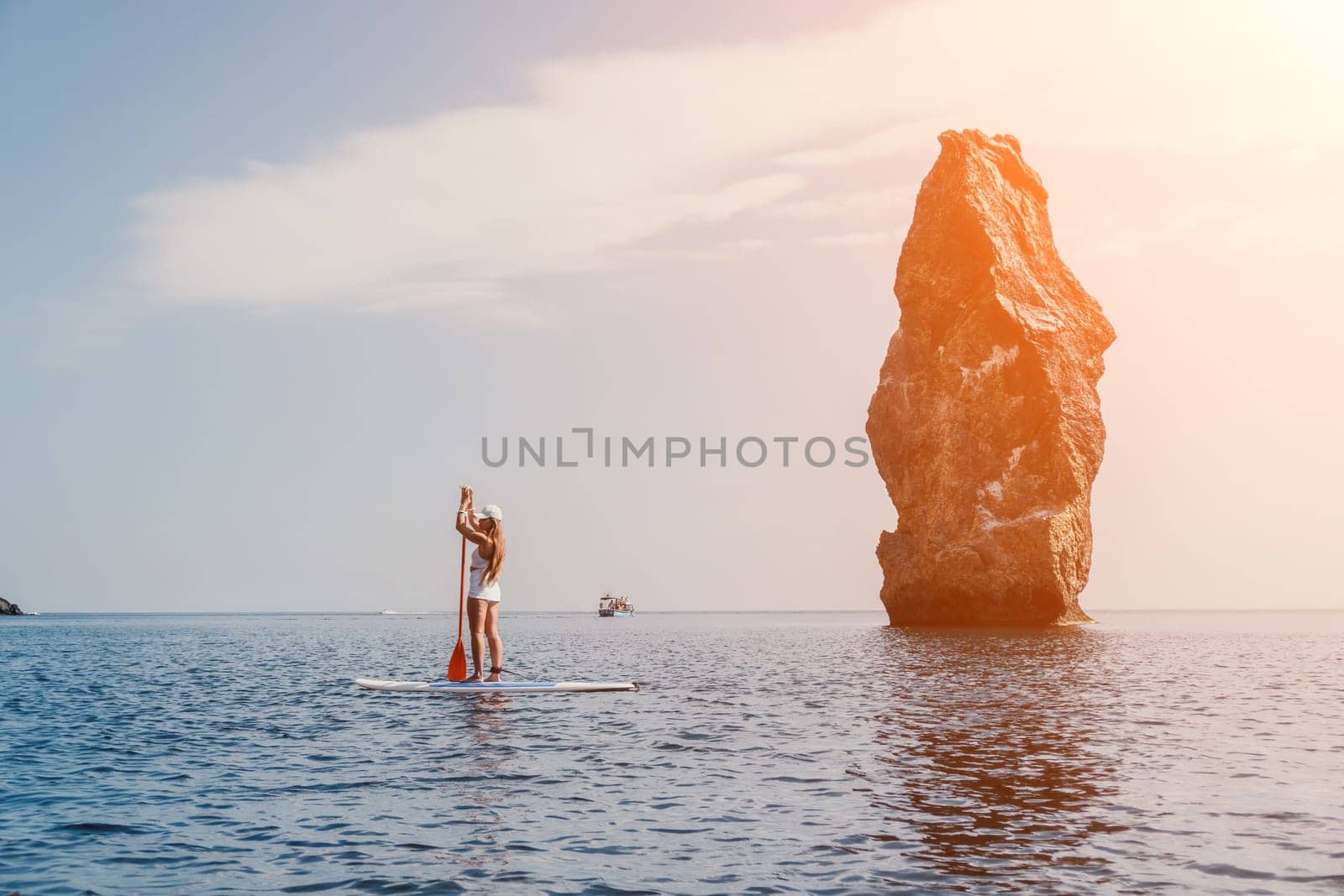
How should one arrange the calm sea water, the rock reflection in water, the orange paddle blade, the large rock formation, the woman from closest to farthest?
the calm sea water < the rock reflection in water < the woman < the orange paddle blade < the large rock formation

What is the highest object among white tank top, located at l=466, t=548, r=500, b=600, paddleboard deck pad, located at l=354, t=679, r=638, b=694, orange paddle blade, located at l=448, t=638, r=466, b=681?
white tank top, located at l=466, t=548, r=500, b=600

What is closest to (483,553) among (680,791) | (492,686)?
(492,686)

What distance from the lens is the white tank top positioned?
917 inches

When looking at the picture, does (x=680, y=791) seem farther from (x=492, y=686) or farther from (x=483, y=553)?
(x=492, y=686)

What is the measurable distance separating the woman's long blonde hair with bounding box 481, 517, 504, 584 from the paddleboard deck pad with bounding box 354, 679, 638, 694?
3.57 metres

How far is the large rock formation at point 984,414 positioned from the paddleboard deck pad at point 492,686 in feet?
189

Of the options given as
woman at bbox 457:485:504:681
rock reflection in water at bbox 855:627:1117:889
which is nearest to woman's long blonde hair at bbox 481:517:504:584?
woman at bbox 457:485:504:681

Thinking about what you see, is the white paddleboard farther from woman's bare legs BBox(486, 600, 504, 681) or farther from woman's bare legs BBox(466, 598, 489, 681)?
woman's bare legs BBox(466, 598, 489, 681)

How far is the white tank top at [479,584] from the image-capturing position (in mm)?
23281

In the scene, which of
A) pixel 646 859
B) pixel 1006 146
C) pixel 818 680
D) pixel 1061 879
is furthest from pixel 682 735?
pixel 1006 146

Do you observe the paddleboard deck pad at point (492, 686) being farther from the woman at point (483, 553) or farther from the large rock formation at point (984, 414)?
the large rock formation at point (984, 414)

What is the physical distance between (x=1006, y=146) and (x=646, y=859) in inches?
3800

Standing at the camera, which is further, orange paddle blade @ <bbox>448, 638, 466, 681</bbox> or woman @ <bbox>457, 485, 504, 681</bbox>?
orange paddle blade @ <bbox>448, 638, 466, 681</bbox>

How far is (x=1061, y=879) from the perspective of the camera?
9.08m
